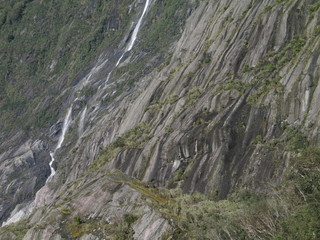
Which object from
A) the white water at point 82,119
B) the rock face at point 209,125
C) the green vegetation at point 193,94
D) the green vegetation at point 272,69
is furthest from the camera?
the white water at point 82,119

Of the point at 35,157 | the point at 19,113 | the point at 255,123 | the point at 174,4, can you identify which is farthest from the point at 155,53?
the point at 255,123

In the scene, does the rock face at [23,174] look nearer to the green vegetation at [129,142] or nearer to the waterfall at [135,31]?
the waterfall at [135,31]

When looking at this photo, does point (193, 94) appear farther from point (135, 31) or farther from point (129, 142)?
point (135, 31)

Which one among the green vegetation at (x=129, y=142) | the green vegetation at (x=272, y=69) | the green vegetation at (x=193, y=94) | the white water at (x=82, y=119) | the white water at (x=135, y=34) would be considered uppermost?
the green vegetation at (x=272, y=69)

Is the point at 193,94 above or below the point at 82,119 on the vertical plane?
above

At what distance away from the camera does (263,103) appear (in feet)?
Answer: 219

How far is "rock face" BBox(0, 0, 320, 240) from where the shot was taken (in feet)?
165

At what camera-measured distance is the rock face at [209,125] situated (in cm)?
5022

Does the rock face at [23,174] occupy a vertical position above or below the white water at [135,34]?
below

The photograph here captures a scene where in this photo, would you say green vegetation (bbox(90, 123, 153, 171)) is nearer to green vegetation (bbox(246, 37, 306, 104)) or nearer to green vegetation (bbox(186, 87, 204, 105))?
green vegetation (bbox(186, 87, 204, 105))

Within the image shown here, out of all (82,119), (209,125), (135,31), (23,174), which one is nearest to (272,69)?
(209,125)

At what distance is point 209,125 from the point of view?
224 feet

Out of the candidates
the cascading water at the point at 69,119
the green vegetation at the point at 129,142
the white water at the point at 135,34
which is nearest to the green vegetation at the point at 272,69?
the green vegetation at the point at 129,142

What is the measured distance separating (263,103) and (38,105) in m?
107
